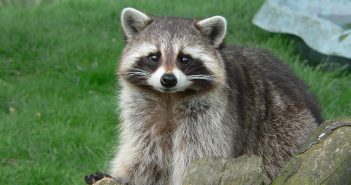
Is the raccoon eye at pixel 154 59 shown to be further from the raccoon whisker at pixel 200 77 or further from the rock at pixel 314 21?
the rock at pixel 314 21

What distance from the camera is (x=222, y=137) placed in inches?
128

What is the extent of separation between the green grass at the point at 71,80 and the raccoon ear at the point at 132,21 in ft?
3.27

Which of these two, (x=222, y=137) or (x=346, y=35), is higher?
(x=222, y=137)

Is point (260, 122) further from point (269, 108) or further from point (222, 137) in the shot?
point (222, 137)

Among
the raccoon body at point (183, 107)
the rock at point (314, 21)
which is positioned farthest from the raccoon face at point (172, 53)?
the rock at point (314, 21)

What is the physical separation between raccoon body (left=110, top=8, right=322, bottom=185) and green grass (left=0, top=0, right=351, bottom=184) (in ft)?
2.58

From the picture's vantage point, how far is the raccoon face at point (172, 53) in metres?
3.13

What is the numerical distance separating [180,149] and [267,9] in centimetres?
337

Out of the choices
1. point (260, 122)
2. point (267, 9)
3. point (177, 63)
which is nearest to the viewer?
point (177, 63)

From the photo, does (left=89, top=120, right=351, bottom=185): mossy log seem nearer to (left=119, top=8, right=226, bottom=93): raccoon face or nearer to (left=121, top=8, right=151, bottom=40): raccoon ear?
(left=119, top=8, right=226, bottom=93): raccoon face

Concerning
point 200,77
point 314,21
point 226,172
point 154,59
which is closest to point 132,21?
point 154,59

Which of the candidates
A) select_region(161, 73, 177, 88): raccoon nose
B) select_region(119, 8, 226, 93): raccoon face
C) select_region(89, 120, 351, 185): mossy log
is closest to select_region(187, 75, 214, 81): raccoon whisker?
select_region(119, 8, 226, 93): raccoon face

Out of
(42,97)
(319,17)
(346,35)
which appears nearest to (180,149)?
(42,97)

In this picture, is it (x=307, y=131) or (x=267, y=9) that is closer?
(x=307, y=131)
